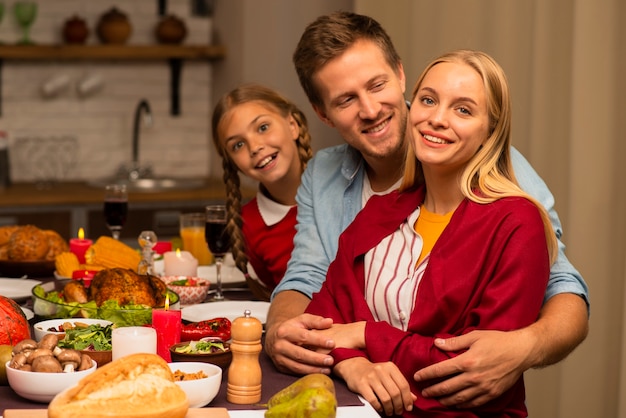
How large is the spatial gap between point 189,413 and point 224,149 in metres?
1.72

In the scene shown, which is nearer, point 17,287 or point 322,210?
point 322,210

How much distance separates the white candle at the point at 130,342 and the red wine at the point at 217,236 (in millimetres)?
970

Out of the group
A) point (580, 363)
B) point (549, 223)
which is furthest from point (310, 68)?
point (580, 363)

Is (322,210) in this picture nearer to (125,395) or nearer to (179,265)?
(179,265)

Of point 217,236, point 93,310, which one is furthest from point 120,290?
point 217,236

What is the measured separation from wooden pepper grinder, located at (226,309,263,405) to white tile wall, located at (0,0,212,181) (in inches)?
158

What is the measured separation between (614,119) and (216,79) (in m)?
3.29

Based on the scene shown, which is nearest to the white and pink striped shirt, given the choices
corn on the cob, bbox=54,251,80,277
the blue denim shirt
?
the blue denim shirt

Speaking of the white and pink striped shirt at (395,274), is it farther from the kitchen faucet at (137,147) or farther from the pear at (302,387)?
the kitchen faucet at (137,147)

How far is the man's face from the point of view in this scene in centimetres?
243

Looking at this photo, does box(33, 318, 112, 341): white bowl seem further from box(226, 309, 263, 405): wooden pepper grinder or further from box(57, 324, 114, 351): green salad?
box(226, 309, 263, 405): wooden pepper grinder

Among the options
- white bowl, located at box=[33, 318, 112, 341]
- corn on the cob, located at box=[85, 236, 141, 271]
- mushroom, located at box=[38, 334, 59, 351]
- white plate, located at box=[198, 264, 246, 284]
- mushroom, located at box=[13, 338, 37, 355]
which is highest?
mushroom, located at box=[38, 334, 59, 351]

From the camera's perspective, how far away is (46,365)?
1.73 m

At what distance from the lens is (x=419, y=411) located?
6.42ft
